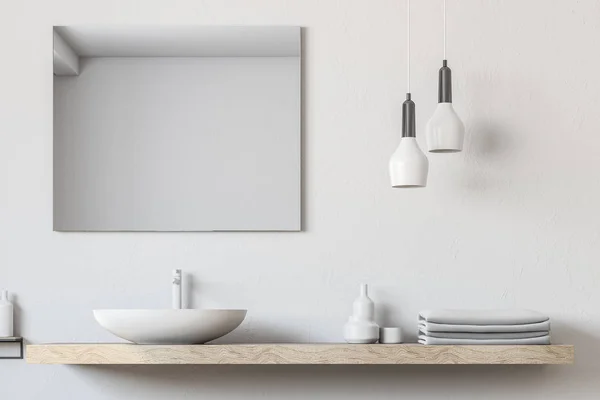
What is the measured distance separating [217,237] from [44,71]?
0.71 m

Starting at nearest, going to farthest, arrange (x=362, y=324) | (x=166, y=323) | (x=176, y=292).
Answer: (x=166, y=323), (x=362, y=324), (x=176, y=292)

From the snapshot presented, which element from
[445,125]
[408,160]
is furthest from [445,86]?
[408,160]

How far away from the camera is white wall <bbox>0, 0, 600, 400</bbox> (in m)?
2.63

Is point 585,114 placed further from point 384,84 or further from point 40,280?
point 40,280

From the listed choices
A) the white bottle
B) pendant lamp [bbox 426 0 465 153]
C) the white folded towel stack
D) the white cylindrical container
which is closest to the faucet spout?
the white bottle

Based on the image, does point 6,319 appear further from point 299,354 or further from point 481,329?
point 481,329

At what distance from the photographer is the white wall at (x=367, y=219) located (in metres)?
2.63

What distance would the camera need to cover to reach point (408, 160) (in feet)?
8.23

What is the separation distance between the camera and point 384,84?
8.87ft

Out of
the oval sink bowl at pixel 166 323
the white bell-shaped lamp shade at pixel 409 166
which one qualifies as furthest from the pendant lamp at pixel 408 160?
the oval sink bowl at pixel 166 323

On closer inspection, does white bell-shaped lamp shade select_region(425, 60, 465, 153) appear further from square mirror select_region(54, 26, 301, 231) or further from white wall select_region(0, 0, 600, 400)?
square mirror select_region(54, 26, 301, 231)

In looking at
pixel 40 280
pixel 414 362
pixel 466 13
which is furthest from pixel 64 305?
pixel 466 13

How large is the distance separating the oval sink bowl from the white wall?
24 cm

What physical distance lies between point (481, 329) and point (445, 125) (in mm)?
567
